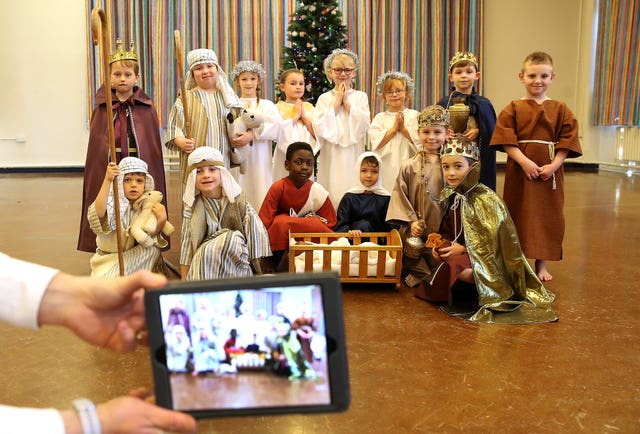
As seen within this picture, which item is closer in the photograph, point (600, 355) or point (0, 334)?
point (600, 355)

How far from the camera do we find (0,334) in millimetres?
3238

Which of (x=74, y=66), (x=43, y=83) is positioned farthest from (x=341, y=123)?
(x=43, y=83)

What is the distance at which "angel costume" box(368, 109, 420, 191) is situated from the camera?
5164 mm

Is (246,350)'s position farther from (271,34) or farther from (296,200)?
(271,34)

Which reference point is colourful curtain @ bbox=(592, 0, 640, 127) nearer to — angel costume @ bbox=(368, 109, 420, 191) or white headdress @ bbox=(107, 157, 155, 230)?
angel costume @ bbox=(368, 109, 420, 191)

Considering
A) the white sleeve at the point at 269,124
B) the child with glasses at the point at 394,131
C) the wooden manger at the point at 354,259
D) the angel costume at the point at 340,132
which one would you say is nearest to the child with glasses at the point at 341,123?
the angel costume at the point at 340,132

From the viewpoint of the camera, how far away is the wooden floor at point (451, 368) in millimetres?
2354

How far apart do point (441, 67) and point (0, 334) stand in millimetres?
8958

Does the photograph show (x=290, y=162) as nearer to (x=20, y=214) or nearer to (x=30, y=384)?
(x=30, y=384)

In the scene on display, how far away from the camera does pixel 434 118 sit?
430 centimetres

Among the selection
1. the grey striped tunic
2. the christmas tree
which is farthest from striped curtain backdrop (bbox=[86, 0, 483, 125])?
the grey striped tunic

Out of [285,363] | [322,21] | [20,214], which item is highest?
[322,21]

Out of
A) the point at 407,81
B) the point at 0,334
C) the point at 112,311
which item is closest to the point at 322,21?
the point at 407,81

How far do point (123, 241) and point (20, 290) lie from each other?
2.74 meters
